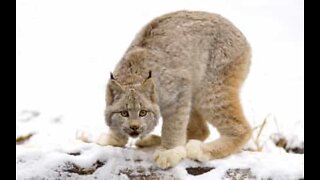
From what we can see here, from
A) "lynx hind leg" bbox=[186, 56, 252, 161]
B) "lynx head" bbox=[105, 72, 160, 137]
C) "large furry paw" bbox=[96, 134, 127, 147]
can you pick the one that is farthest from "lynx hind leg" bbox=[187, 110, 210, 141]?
"lynx head" bbox=[105, 72, 160, 137]

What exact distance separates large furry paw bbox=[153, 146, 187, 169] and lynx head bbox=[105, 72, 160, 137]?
0.20m

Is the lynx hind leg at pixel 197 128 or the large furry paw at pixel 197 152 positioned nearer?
the large furry paw at pixel 197 152

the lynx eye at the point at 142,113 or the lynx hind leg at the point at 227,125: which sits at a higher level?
the lynx eye at the point at 142,113

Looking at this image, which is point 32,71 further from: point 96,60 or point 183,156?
point 183,156

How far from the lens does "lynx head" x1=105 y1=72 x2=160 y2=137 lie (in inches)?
176

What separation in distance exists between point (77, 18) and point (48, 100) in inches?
70.7

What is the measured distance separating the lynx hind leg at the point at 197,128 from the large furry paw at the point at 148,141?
0.95 feet

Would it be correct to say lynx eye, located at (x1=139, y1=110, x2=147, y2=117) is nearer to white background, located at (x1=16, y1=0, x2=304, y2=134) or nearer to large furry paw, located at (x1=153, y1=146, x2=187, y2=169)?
large furry paw, located at (x1=153, y1=146, x2=187, y2=169)

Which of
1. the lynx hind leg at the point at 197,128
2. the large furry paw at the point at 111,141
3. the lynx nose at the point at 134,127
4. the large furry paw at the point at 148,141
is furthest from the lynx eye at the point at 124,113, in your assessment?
the lynx hind leg at the point at 197,128

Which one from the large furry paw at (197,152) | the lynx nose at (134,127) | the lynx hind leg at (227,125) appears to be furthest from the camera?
the lynx hind leg at (227,125)

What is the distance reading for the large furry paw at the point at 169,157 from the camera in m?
4.57

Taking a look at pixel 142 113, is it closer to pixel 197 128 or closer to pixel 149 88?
pixel 149 88

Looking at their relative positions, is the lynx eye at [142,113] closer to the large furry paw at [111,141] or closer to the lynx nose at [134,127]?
the lynx nose at [134,127]

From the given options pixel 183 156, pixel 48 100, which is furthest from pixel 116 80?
pixel 48 100
